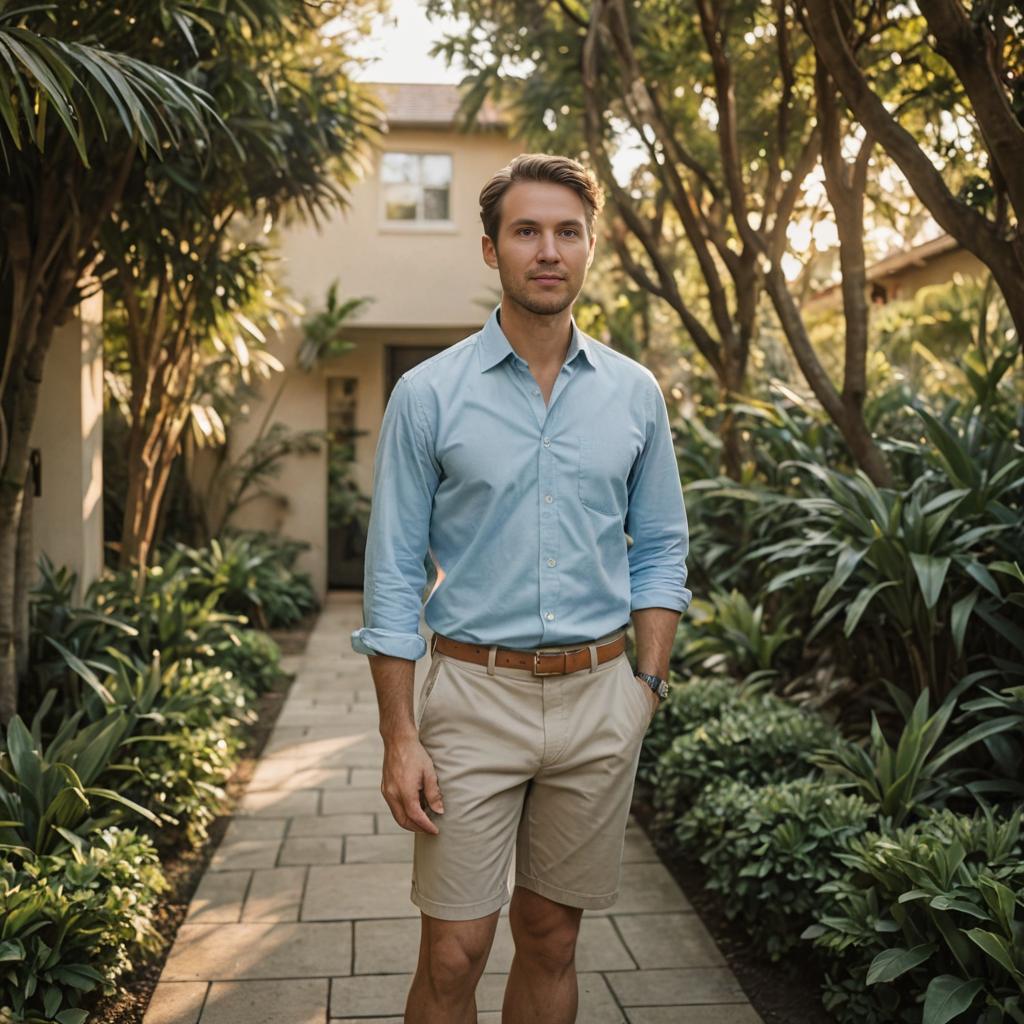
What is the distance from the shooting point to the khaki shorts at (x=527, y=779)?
234cm

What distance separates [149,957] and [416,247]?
10935 millimetres

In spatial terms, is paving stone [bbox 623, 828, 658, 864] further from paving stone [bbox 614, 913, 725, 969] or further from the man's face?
the man's face

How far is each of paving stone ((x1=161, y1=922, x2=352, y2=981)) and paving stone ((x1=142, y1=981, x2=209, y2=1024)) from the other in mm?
51

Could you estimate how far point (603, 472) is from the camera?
8.10ft

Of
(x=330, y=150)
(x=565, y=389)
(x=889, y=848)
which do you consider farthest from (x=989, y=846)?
(x=330, y=150)

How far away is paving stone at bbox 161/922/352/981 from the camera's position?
3.62m

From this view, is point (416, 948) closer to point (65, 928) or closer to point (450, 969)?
point (65, 928)

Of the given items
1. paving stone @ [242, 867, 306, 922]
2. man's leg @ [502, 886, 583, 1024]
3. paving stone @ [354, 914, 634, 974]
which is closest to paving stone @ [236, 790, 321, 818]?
paving stone @ [242, 867, 306, 922]

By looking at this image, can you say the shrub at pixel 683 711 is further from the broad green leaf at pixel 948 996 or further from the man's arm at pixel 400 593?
the man's arm at pixel 400 593

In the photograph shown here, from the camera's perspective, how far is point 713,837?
4141mm

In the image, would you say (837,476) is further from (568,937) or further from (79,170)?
(79,170)

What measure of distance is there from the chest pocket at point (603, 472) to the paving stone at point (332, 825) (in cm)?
298

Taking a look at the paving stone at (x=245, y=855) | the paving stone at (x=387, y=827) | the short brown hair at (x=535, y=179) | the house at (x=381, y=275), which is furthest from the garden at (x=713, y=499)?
the house at (x=381, y=275)

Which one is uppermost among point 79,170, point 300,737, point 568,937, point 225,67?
point 225,67
